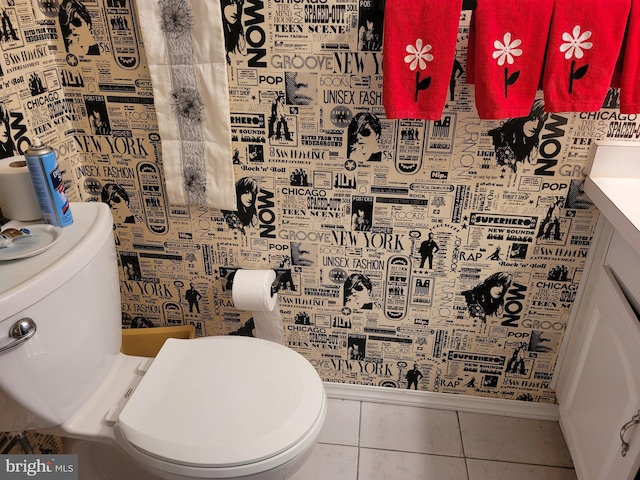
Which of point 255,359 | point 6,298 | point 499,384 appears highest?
point 6,298

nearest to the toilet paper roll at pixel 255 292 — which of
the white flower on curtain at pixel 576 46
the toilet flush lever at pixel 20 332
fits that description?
the toilet flush lever at pixel 20 332

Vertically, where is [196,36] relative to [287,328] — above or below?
above

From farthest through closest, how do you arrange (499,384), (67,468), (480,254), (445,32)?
(499,384) → (480,254) → (67,468) → (445,32)

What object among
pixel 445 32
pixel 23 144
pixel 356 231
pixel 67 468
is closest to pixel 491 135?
pixel 445 32

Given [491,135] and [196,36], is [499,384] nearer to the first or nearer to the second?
[491,135]

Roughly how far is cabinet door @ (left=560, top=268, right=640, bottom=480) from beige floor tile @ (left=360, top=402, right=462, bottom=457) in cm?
38

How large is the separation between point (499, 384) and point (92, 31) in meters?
1.73

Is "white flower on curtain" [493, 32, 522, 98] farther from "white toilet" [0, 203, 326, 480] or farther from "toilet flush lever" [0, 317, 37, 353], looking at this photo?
"toilet flush lever" [0, 317, 37, 353]

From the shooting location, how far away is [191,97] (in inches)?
53.0

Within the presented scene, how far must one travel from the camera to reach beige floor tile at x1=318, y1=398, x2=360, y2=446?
1.65 metres

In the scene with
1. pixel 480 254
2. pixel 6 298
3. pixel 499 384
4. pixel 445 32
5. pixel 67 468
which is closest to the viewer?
pixel 6 298

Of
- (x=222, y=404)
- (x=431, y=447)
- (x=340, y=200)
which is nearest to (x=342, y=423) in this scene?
(x=431, y=447)

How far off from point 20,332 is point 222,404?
0.47 metres

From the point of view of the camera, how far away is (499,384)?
1.69 m
